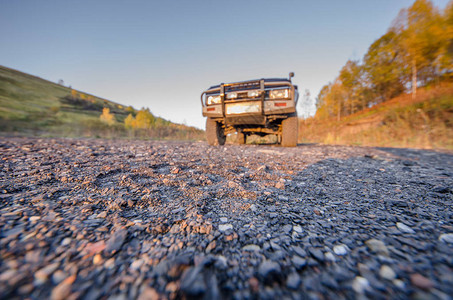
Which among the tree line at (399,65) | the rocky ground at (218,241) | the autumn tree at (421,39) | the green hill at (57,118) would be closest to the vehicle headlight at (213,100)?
the rocky ground at (218,241)

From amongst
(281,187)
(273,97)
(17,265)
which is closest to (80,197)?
(17,265)

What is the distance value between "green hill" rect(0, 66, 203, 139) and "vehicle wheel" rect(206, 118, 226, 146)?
6136 mm

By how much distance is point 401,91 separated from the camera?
65.3 feet

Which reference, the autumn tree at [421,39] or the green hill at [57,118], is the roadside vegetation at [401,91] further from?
the green hill at [57,118]

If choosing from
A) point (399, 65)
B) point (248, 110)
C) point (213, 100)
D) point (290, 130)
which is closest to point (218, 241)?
point (248, 110)

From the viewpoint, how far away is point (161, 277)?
1.81ft

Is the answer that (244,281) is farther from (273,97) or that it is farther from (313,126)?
(313,126)

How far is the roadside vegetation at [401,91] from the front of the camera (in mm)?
7199

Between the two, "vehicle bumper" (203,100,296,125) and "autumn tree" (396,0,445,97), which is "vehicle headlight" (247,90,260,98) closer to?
"vehicle bumper" (203,100,296,125)

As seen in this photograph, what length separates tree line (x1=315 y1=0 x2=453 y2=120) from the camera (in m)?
12.6

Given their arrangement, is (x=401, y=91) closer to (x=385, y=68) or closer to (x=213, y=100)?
(x=385, y=68)

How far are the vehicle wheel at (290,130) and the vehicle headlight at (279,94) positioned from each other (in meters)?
0.70

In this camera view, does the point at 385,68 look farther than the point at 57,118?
No

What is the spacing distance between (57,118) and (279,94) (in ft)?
139
